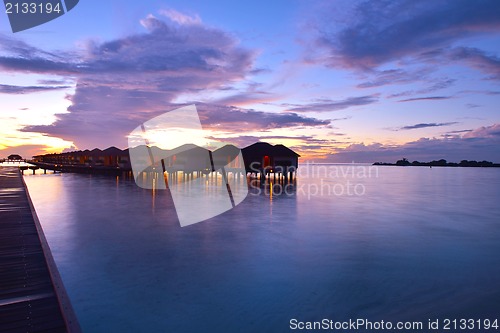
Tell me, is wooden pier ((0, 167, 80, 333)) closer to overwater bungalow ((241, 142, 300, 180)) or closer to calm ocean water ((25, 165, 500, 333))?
calm ocean water ((25, 165, 500, 333))

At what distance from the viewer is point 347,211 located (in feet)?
54.4

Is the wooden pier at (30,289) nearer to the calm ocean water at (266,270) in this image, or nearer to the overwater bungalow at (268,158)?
the calm ocean water at (266,270)

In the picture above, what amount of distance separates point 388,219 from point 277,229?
5821 millimetres

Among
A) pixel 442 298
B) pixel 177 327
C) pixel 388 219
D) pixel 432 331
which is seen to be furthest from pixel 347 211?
pixel 177 327

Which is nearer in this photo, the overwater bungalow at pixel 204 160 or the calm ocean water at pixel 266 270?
the calm ocean water at pixel 266 270

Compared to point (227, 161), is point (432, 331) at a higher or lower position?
lower

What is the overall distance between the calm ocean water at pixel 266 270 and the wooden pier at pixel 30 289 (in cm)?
88

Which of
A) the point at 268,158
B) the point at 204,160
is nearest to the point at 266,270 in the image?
the point at 268,158

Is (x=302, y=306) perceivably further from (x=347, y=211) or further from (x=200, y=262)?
(x=347, y=211)

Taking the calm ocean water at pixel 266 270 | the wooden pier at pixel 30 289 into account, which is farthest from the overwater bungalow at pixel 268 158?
the wooden pier at pixel 30 289

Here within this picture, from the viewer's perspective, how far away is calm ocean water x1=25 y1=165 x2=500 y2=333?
5.53m

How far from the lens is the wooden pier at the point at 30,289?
12.7 feet

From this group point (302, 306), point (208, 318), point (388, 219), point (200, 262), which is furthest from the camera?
point (388, 219)

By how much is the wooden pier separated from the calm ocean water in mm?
881
